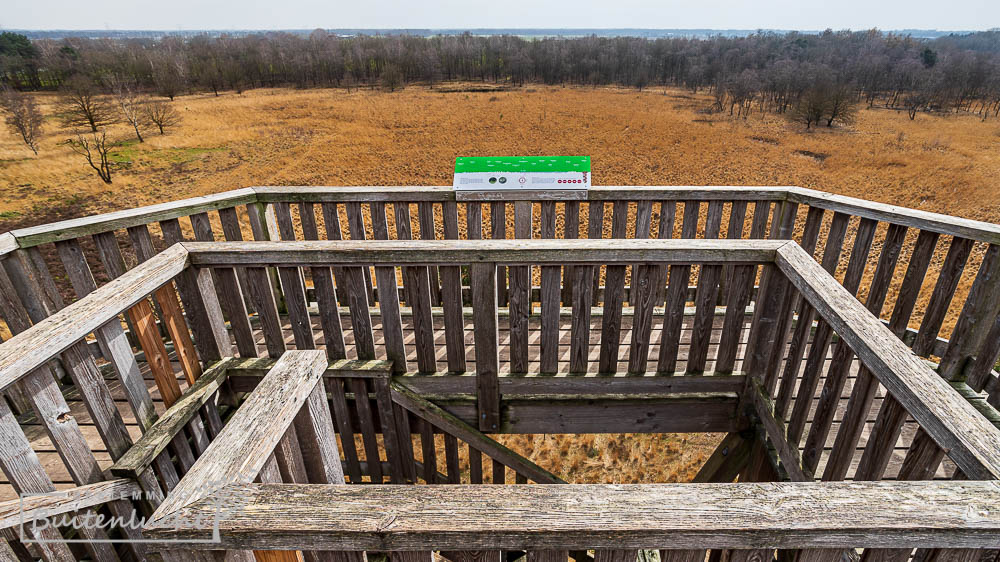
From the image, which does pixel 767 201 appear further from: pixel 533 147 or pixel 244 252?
pixel 533 147

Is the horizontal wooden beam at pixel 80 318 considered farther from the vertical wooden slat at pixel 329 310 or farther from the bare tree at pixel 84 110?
the bare tree at pixel 84 110

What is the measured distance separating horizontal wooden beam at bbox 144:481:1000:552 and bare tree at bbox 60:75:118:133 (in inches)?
1539

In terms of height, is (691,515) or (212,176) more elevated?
(691,515)

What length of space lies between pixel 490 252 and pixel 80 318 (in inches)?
65.6

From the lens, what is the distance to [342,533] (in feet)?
3.16

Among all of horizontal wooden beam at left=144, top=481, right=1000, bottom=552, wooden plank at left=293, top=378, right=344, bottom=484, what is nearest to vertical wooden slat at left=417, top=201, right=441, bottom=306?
wooden plank at left=293, top=378, right=344, bottom=484

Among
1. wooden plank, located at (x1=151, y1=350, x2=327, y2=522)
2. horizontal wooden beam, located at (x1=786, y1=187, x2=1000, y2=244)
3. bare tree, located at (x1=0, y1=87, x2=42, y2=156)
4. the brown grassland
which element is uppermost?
wooden plank, located at (x1=151, y1=350, x2=327, y2=522)

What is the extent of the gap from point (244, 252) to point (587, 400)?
6.94ft

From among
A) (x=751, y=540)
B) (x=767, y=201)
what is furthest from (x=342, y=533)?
(x=767, y=201)

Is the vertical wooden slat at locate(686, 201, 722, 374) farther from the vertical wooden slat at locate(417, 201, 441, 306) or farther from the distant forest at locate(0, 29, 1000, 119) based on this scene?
the distant forest at locate(0, 29, 1000, 119)

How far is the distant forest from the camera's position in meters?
50.8

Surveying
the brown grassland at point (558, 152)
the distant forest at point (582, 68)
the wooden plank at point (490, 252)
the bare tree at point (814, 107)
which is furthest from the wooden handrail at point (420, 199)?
the distant forest at point (582, 68)

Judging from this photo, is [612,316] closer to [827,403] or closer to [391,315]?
[827,403]

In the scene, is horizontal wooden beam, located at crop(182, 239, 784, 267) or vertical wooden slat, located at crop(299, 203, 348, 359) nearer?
horizontal wooden beam, located at crop(182, 239, 784, 267)
